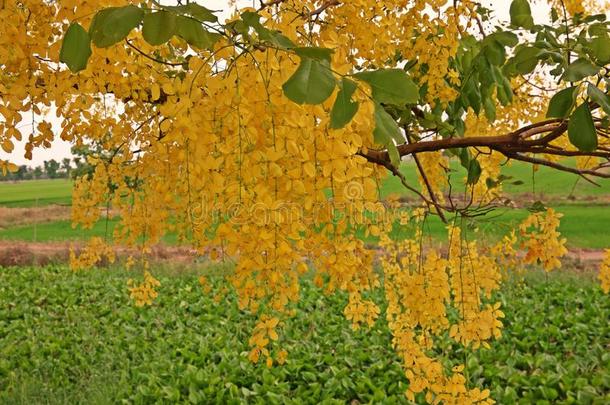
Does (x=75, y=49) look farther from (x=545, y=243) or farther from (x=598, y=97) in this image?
(x=545, y=243)

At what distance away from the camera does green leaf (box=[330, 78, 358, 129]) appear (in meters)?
0.69

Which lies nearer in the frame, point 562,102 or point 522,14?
point 562,102

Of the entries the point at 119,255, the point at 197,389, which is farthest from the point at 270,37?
the point at 119,255

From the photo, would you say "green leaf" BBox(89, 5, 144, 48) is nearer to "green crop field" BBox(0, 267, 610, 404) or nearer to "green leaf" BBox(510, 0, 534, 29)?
"green leaf" BBox(510, 0, 534, 29)

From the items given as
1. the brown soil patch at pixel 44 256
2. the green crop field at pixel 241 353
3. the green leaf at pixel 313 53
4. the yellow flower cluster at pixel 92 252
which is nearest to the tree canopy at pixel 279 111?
the green leaf at pixel 313 53

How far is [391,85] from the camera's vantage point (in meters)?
0.70

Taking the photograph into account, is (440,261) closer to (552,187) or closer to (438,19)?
(438,19)

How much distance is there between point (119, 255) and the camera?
28.2 ft

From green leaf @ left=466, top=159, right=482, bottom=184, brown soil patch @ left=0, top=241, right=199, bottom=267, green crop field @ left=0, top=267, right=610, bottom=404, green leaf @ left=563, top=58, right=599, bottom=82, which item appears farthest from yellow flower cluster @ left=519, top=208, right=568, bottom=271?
brown soil patch @ left=0, top=241, right=199, bottom=267

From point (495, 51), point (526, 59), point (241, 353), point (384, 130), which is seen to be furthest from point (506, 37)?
point (241, 353)

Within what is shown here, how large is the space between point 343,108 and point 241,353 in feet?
11.7

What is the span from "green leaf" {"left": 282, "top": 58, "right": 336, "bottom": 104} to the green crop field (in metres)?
2.75

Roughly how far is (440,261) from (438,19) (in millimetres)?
896

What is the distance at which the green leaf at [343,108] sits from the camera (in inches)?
27.1
